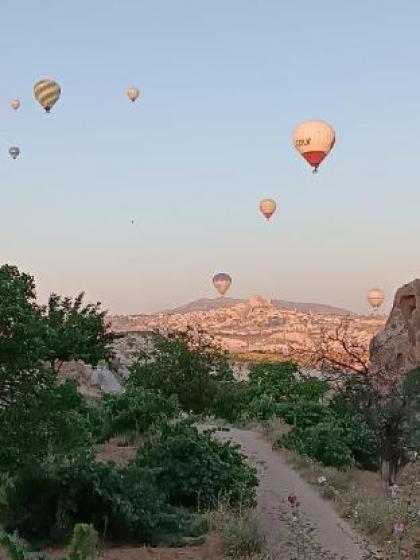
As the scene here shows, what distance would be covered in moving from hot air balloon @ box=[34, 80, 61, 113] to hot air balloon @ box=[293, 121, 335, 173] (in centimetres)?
1291

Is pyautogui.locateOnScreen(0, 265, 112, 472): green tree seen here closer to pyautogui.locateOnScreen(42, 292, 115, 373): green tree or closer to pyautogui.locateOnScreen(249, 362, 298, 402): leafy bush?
pyautogui.locateOnScreen(42, 292, 115, 373): green tree

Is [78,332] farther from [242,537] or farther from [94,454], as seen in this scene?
[242,537]

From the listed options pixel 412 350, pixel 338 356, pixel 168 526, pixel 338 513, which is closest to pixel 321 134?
pixel 412 350

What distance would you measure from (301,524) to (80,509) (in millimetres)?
3149

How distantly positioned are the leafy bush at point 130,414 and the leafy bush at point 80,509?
30.7 feet

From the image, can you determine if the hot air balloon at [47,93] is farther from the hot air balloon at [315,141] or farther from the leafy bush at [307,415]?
the leafy bush at [307,415]

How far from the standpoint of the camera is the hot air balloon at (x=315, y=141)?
37656mm

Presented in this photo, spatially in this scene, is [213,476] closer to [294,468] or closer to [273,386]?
[294,468]

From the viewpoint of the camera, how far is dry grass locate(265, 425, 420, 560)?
32.5ft

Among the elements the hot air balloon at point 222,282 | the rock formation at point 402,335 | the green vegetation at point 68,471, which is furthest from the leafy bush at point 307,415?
the hot air balloon at point 222,282

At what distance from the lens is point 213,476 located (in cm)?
1295

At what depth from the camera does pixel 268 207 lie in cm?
5241

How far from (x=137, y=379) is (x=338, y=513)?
15924mm

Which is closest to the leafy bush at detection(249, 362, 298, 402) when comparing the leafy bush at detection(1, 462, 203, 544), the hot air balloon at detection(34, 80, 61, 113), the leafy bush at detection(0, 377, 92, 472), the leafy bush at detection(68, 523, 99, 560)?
the hot air balloon at detection(34, 80, 61, 113)
